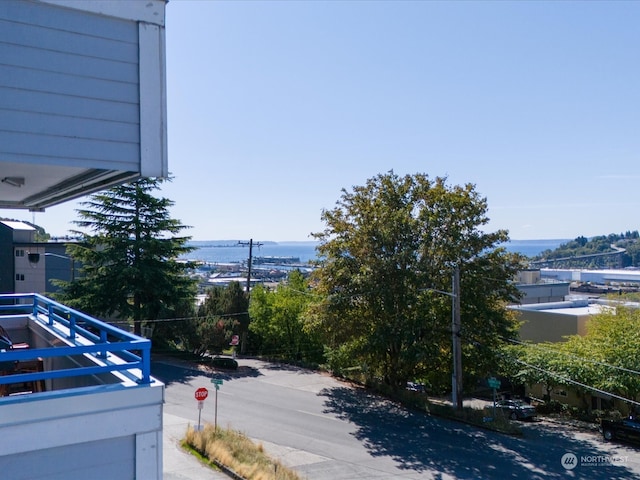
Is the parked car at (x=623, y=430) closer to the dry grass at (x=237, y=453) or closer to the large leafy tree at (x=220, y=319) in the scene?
the dry grass at (x=237, y=453)

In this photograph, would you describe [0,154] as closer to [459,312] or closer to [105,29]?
[105,29]

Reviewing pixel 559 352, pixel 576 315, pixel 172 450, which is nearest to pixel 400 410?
pixel 559 352

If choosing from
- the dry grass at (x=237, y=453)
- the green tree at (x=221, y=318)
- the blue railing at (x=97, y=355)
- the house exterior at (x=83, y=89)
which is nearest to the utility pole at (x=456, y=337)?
the dry grass at (x=237, y=453)

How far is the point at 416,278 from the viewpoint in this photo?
2191 centimetres

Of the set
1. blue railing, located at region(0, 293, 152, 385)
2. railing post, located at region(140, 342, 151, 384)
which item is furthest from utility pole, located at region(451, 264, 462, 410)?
railing post, located at region(140, 342, 151, 384)

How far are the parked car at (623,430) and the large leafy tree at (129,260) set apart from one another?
21378mm

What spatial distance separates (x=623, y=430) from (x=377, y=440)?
364 inches

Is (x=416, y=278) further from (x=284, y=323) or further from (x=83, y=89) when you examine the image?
(x=83, y=89)

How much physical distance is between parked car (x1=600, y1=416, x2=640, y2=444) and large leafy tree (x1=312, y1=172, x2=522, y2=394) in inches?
178

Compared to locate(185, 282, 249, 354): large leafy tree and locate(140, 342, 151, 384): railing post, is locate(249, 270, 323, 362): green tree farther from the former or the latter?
locate(140, 342, 151, 384): railing post

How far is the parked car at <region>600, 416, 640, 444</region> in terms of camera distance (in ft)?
62.0

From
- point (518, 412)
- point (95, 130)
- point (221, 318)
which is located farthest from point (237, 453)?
point (221, 318)

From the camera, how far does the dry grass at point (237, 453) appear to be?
1295 centimetres

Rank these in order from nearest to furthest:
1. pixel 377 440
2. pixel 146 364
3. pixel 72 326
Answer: pixel 146 364 → pixel 72 326 → pixel 377 440
